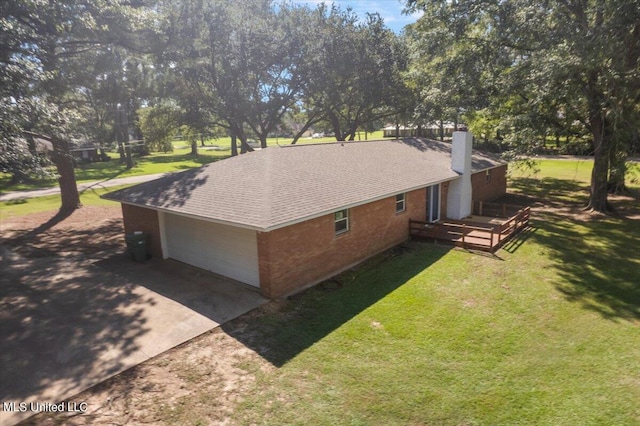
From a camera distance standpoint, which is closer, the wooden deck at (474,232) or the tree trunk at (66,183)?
the wooden deck at (474,232)

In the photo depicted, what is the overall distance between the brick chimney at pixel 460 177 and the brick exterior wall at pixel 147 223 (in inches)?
527

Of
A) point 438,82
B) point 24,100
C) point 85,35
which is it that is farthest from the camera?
point 438,82

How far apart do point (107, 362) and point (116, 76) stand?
1783 centimetres

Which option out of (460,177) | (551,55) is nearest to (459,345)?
(460,177)

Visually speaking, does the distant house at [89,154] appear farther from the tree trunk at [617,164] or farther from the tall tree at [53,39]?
the tree trunk at [617,164]

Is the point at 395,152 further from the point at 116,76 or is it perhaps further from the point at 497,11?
the point at 116,76

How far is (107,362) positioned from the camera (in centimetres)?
783

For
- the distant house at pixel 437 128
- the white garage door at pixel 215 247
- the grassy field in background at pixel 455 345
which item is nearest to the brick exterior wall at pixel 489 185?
the grassy field in background at pixel 455 345

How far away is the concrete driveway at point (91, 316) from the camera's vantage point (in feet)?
24.2

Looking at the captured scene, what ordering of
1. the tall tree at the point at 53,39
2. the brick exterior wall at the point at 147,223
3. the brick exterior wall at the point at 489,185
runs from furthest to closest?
the brick exterior wall at the point at 489,185, the brick exterior wall at the point at 147,223, the tall tree at the point at 53,39

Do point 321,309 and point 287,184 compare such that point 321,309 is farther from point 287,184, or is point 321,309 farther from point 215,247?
point 215,247

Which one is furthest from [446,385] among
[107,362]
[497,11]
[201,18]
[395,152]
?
[201,18]

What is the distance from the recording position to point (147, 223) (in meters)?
14.8

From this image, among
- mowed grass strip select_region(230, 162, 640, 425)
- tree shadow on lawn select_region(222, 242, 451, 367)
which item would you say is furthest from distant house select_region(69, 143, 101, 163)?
mowed grass strip select_region(230, 162, 640, 425)
